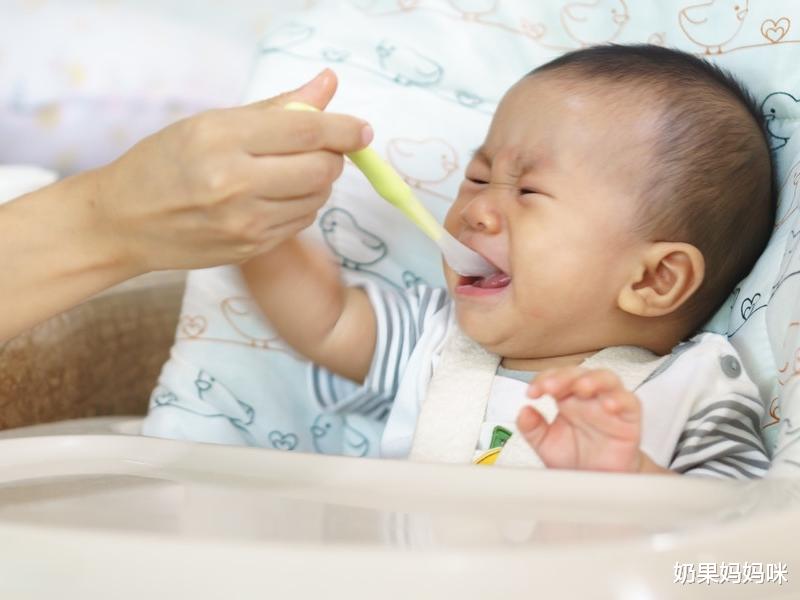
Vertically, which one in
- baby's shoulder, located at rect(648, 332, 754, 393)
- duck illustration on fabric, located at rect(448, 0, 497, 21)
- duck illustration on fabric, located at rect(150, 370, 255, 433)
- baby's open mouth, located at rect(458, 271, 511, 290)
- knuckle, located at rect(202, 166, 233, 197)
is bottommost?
duck illustration on fabric, located at rect(150, 370, 255, 433)

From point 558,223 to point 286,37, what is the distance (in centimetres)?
46

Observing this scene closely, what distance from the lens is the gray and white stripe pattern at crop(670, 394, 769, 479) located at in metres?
0.79

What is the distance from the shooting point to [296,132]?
717mm

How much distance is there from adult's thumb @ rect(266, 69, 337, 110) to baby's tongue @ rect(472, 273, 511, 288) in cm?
24

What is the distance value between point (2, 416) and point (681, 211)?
0.73m

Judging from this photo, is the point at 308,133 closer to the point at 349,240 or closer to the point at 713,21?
the point at 349,240

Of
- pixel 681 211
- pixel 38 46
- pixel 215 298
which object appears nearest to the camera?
pixel 681 211

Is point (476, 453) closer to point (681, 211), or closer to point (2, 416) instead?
point (681, 211)

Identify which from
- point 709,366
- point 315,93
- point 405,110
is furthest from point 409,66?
point 709,366

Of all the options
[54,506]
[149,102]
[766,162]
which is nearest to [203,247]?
[54,506]

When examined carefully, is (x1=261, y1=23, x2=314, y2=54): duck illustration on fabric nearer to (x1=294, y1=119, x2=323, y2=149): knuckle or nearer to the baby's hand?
(x1=294, y1=119, x2=323, y2=149): knuckle

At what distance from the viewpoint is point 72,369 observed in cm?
120

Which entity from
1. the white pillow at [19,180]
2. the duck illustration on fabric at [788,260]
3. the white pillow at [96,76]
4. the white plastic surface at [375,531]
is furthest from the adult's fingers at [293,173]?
the white pillow at [96,76]

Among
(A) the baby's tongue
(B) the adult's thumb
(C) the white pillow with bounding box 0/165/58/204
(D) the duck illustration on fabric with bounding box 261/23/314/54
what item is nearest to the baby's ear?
(A) the baby's tongue
